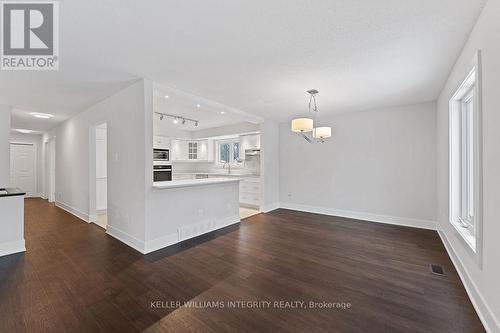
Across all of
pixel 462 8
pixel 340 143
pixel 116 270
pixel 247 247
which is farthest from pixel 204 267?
pixel 340 143

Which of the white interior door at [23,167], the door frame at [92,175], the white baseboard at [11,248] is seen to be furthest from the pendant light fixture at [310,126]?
the white interior door at [23,167]

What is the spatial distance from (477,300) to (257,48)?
10.2 ft

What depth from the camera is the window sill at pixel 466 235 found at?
212cm

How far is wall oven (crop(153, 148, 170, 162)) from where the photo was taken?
638 cm

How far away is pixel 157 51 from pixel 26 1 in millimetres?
→ 982

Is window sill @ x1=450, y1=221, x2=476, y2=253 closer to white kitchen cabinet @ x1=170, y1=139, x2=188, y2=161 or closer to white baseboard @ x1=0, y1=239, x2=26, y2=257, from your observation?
white baseboard @ x1=0, y1=239, x2=26, y2=257

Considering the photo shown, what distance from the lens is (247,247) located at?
3.20 m

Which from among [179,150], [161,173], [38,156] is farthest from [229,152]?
[38,156]

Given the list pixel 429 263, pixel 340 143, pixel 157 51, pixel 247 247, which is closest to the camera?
pixel 157 51

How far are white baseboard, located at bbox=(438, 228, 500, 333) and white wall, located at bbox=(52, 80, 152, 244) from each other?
3.63 metres

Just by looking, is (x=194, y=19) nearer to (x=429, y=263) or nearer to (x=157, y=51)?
(x=157, y=51)

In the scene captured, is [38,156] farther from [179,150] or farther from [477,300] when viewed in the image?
[477,300]

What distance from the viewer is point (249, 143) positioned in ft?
21.6

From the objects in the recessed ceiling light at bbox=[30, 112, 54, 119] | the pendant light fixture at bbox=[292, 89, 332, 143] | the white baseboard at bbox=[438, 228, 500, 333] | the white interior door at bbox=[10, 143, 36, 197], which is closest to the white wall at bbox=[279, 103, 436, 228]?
the pendant light fixture at bbox=[292, 89, 332, 143]
